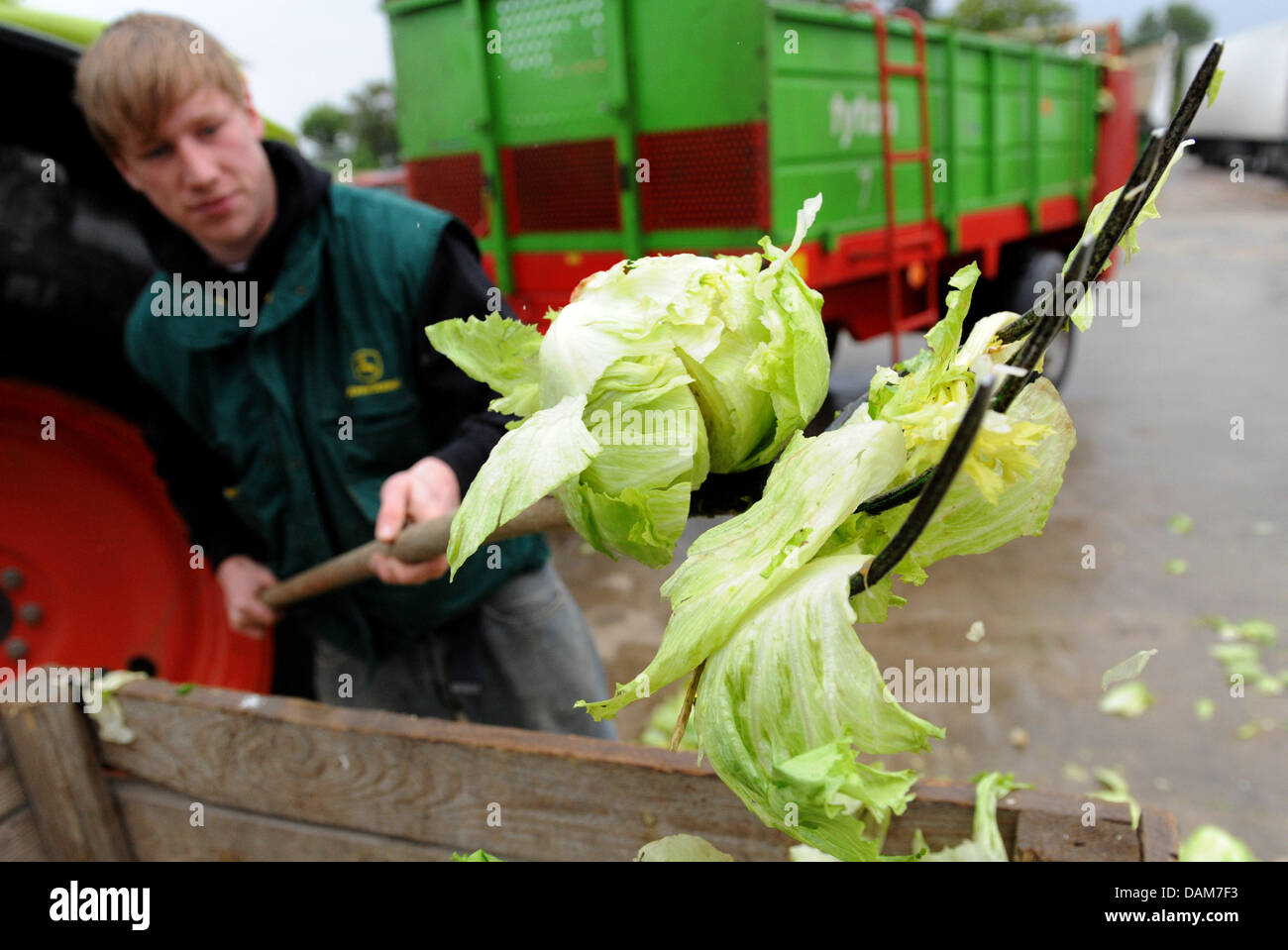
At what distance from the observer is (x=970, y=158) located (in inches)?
251

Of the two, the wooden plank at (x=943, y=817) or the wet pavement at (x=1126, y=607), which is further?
the wet pavement at (x=1126, y=607)

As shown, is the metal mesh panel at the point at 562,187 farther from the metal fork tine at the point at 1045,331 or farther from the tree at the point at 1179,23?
the tree at the point at 1179,23

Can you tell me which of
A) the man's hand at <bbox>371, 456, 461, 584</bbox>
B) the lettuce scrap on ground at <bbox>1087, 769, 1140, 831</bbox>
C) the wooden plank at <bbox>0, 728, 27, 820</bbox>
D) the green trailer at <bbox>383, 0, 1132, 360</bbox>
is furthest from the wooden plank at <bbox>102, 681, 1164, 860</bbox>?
the green trailer at <bbox>383, 0, 1132, 360</bbox>

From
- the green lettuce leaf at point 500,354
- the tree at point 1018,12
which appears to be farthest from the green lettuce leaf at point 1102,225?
the tree at point 1018,12

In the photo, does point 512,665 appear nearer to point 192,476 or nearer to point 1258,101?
point 192,476

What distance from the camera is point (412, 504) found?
1896mm

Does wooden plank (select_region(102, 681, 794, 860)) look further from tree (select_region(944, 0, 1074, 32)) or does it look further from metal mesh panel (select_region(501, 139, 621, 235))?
tree (select_region(944, 0, 1074, 32))

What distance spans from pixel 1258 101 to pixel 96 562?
1324 inches

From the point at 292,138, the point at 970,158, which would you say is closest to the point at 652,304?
the point at 292,138

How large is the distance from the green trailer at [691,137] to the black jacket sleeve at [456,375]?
1506mm

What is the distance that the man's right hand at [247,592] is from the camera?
2.47 meters

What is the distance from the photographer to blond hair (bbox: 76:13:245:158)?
2062mm
